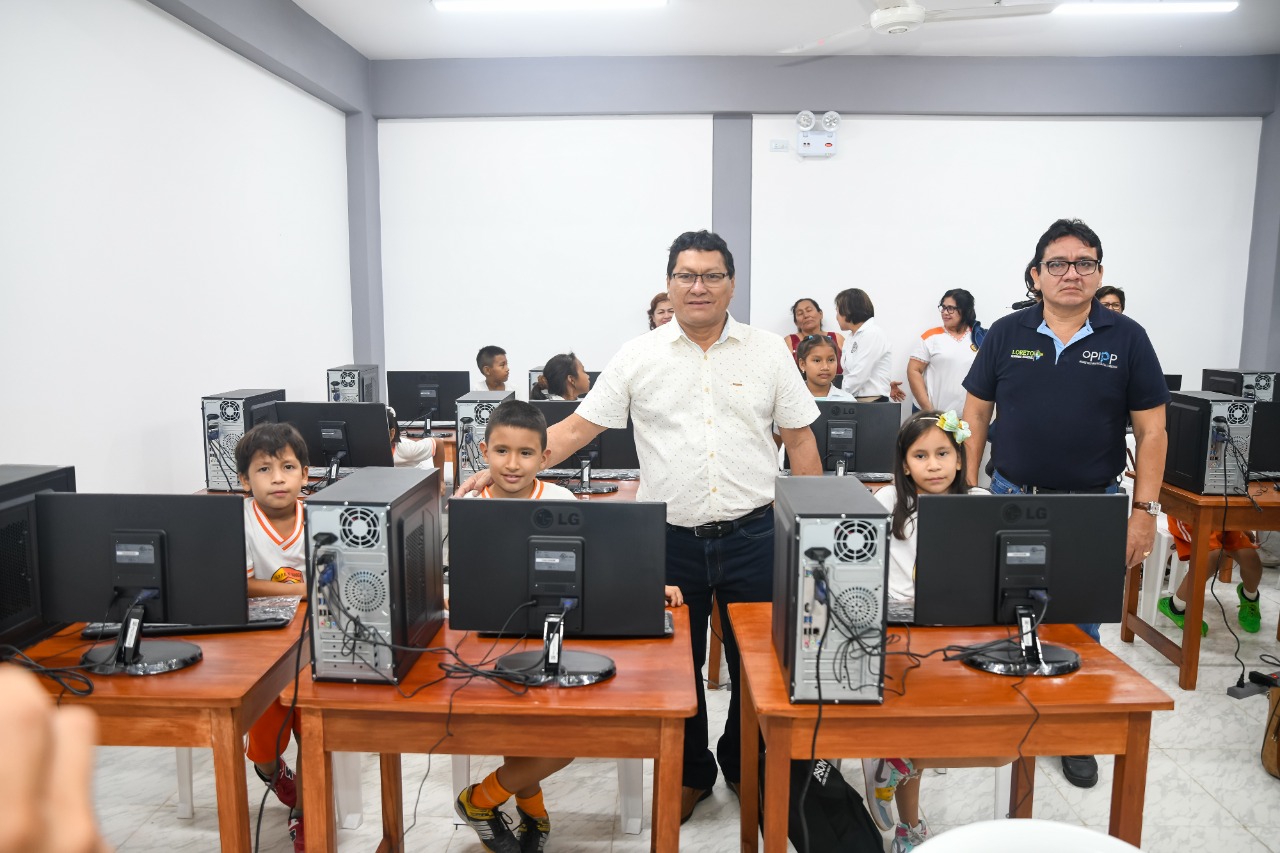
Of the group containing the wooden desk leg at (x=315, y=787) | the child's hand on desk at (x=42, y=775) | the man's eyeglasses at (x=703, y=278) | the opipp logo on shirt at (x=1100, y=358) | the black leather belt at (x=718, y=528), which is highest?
the man's eyeglasses at (x=703, y=278)

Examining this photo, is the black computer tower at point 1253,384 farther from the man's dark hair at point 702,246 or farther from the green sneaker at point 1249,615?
the man's dark hair at point 702,246

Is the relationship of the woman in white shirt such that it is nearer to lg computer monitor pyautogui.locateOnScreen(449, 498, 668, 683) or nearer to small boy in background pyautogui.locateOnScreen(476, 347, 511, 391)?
small boy in background pyautogui.locateOnScreen(476, 347, 511, 391)

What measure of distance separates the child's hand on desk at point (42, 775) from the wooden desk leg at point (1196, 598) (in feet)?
12.0

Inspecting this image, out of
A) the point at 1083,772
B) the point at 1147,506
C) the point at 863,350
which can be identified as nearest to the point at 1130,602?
the point at 1083,772

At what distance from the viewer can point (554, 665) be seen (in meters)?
1.74

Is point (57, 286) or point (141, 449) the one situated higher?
point (57, 286)

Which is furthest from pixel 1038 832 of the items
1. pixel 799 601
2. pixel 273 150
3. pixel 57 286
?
pixel 273 150

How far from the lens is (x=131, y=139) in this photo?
3.66 metres

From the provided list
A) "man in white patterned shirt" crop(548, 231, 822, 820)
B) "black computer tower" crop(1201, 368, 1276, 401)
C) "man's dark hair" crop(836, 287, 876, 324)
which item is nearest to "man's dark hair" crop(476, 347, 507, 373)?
"man's dark hair" crop(836, 287, 876, 324)

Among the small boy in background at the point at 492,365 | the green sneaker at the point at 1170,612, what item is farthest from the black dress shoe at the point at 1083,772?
the small boy in background at the point at 492,365

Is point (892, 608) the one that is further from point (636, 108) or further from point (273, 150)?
point (636, 108)

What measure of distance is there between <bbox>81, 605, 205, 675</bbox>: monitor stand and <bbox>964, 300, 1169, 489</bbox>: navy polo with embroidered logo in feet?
7.22

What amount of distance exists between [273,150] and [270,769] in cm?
378

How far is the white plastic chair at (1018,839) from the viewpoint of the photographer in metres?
1.01
